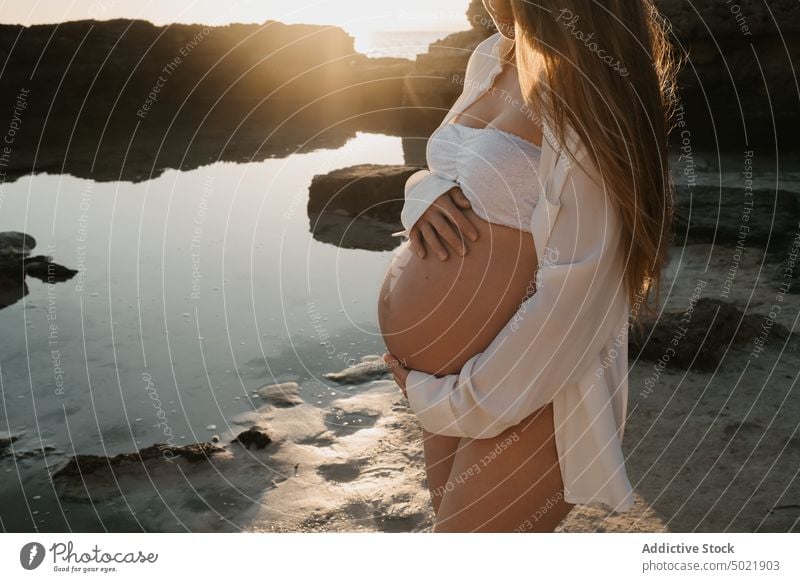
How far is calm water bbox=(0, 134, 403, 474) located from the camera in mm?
4270

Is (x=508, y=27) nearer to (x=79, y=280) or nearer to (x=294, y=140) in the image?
(x=79, y=280)

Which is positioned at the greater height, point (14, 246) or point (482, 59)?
point (482, 59)

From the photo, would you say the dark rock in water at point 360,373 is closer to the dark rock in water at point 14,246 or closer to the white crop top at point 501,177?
the white crop top at point 501,177

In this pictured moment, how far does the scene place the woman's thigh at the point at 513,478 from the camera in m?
2.00

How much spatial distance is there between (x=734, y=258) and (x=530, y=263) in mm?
4902

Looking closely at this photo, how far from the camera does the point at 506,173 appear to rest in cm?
195

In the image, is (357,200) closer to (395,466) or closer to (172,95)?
(395,466)

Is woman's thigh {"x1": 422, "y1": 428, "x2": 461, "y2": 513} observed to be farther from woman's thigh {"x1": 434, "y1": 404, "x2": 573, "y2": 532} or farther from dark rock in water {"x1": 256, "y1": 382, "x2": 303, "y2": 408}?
dark rock in water {"x1": 256, "y1": 382, "x2": 303, "y2": 408}

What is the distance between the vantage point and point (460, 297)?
6.83 feet

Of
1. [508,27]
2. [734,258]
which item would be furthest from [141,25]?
[508,27]

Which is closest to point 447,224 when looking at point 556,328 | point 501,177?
point 501,177

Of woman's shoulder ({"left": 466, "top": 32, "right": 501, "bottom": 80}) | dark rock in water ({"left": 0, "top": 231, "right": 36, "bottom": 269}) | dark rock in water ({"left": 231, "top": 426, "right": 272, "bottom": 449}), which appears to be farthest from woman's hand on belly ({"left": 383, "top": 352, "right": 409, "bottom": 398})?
dark rock in water ({"left": 0, "top": 231, "right": 36, "bottom": 269})

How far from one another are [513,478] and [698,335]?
118 inches

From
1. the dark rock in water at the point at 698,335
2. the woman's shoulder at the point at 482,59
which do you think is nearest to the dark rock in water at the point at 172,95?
the dark rock in water at the point at 698,335
